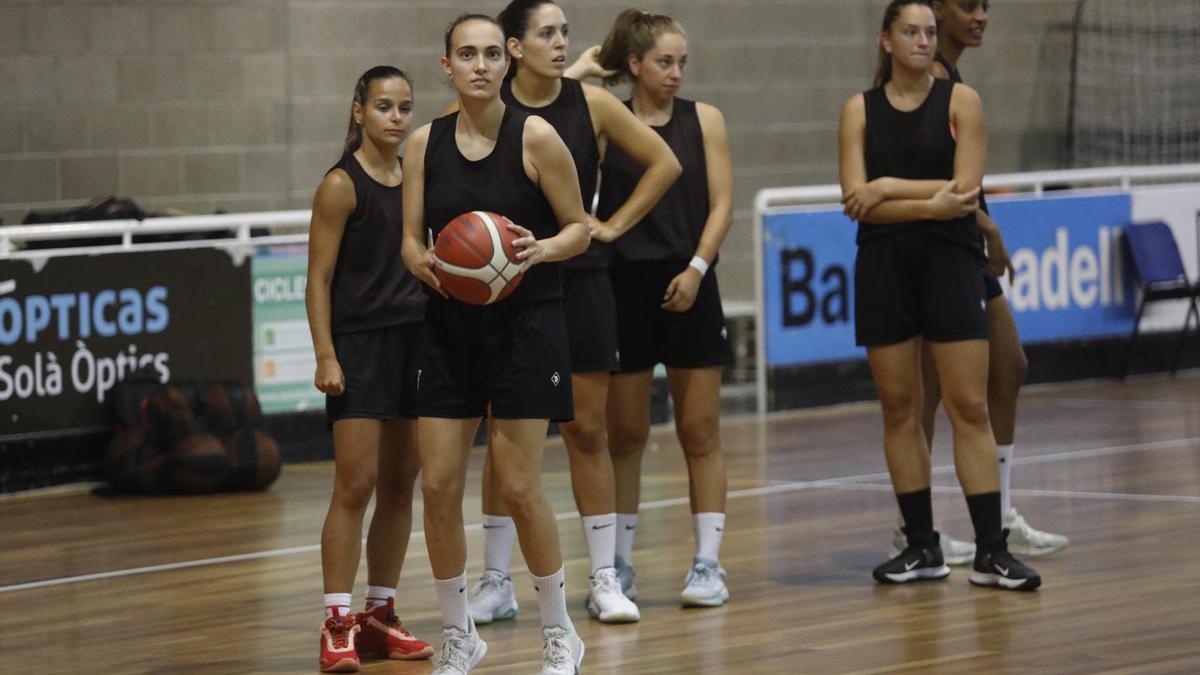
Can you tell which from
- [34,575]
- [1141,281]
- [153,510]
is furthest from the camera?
[1141,281]

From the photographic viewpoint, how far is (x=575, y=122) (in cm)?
646

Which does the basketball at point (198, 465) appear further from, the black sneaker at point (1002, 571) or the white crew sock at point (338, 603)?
the black sneaker at point (1002, 571)

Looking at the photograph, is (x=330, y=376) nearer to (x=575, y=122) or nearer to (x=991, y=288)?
(x=575, y=122)

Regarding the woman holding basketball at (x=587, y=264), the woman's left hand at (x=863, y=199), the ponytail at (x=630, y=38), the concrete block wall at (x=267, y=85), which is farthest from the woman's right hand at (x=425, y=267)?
the concrete block wall at (x=267, y=85)

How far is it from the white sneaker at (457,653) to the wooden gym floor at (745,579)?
33 cm

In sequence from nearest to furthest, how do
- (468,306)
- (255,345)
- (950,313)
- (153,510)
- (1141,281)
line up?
(468,306), (950,313), (153,510), (255,345), (1141,281)

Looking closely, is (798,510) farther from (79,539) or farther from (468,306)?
(468,306)

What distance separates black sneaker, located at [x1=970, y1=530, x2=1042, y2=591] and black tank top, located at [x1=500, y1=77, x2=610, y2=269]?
1783mm

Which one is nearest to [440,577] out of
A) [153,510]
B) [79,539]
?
[79,539]

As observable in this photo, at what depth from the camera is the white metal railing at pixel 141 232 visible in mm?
10148

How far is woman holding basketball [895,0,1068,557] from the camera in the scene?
7.46m

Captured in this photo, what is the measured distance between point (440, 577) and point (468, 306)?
0.76 metres

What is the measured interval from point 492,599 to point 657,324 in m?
1.10

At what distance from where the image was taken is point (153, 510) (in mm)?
9641
